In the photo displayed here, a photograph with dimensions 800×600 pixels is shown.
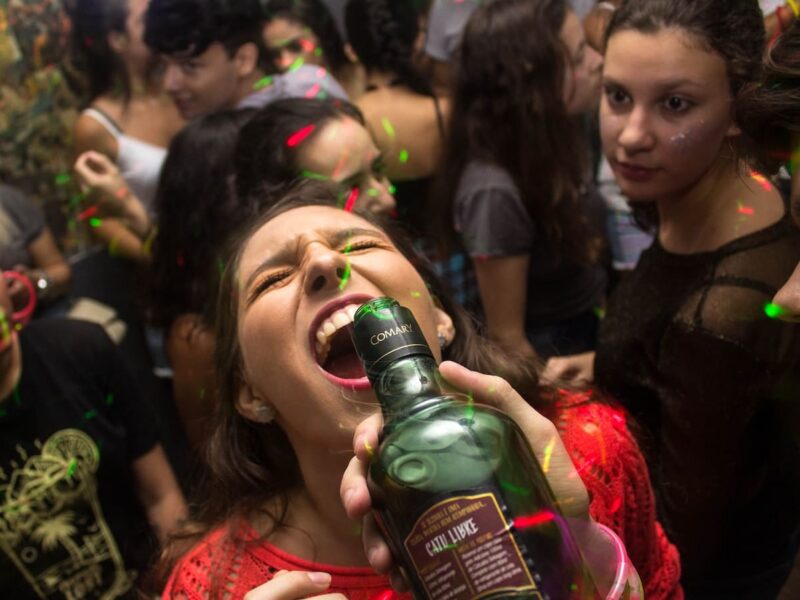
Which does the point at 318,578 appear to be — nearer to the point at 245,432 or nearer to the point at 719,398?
the point at 245,432

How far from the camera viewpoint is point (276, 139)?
1.75 metres

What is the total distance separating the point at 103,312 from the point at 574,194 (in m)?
1.42

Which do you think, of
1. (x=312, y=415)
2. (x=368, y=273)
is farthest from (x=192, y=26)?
(x=312, y=415)

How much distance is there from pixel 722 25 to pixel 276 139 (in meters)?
0.98

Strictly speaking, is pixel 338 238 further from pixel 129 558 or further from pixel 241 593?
pixel 129 558

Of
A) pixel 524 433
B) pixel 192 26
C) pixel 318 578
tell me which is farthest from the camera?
pixel 192 26

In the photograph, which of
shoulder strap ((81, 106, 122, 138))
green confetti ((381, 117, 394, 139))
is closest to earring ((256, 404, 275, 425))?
green confetti ((381, 117, 394, 139))

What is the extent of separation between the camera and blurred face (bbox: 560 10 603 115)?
1956 millimetres

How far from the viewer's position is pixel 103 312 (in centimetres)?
242

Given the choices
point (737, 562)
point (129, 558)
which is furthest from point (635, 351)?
point (129, 558)

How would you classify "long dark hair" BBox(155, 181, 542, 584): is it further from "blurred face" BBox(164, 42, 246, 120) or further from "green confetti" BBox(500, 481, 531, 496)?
"blurred face" BBox(164, 42, 246, 120)

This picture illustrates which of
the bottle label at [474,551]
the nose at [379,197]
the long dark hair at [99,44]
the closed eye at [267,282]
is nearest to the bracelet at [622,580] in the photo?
the bottle label at [474,551]

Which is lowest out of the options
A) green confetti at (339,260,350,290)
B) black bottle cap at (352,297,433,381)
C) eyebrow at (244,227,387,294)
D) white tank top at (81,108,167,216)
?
white tank top at (81,108,167,216)

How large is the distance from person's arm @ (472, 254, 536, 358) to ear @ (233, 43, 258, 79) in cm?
101
